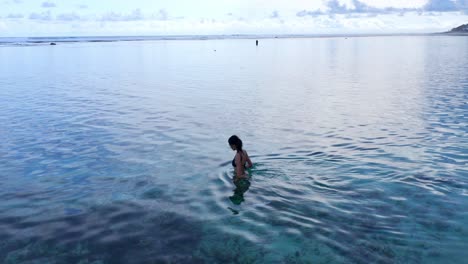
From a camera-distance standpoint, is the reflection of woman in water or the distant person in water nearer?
the reflection of woman in water

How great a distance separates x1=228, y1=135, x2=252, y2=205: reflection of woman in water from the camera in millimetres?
12664

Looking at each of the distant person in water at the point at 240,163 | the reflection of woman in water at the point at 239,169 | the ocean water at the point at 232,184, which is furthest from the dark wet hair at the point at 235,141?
the ocean water at the point at 232,184

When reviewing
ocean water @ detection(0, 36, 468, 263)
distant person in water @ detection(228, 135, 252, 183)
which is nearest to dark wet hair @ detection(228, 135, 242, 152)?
distant person in water @ detection(228, 135, 252, 183)

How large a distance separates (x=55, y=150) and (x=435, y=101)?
23031 mm

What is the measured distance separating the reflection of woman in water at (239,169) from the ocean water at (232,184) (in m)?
0.10

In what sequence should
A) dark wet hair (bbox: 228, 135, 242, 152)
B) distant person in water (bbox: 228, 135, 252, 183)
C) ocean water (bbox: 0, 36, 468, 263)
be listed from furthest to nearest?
distant person in water (bbox: 228, 135, 252, 183), dark wet hair (bbox: 228, 135, 242, 152), ocean water (bbox: 0, 36, 468, 263)

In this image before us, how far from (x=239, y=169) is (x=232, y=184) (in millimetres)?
547

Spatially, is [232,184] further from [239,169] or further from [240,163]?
[240,163]

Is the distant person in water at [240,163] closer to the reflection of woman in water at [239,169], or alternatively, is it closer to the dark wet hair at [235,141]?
the reflection of woman in water at [239,169]

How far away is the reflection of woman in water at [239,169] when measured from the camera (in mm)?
12664

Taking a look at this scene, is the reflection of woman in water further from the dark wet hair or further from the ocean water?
the ocean water

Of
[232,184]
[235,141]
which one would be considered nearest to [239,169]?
[232,184]

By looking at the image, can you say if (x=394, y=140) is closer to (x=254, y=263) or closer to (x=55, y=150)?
(x=254, y=263)

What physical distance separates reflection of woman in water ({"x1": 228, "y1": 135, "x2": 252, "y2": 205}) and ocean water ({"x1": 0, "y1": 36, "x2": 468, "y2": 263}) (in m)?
0.10
